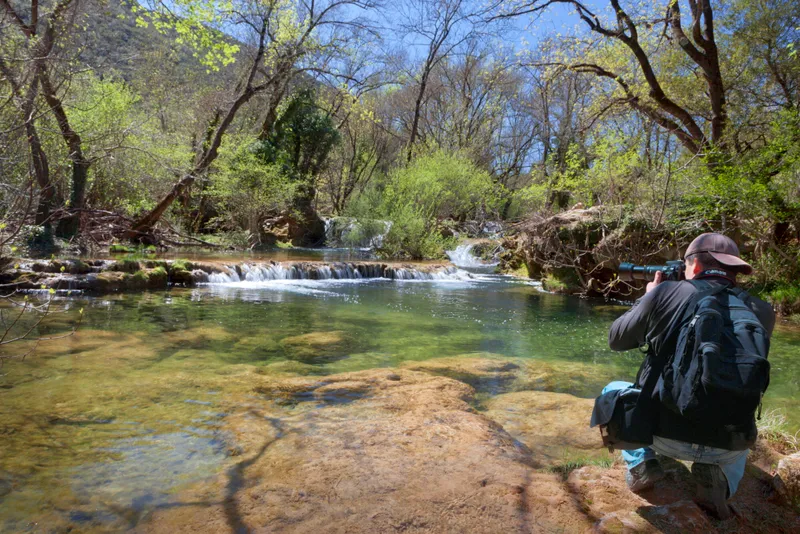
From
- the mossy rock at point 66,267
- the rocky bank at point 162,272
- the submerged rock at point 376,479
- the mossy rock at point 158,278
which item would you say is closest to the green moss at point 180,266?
the rocky bank at point 162,272

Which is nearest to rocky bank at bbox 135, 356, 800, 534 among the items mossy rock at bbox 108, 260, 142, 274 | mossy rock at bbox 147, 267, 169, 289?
mossy rock at bbox 147, 267, 169, 289

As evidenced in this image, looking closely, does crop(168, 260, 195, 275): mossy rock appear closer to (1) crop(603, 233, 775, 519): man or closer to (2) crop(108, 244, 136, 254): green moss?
(2) crop(108, 244, 136, 254): green moss

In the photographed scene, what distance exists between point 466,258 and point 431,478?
2034 centimetres

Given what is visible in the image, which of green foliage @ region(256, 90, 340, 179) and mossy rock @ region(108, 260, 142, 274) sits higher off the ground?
green foliage @ region(256, 90, 340, 179)

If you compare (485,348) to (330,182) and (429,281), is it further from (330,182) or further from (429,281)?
(330,182)

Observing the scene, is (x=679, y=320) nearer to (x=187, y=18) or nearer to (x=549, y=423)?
(x=549, y=423)

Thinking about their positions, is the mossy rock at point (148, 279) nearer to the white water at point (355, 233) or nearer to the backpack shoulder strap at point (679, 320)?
the white water at point (355, 233)

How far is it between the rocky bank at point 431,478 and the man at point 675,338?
0.62 ft

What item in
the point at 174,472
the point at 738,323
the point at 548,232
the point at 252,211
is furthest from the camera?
the point at 252,211

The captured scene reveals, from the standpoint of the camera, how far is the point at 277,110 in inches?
998

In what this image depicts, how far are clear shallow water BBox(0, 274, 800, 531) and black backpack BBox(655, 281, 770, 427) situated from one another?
2.66 m

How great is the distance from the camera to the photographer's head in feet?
7.18

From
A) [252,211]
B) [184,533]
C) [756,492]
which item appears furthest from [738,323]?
[252,211]

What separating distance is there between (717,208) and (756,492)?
893 cm
